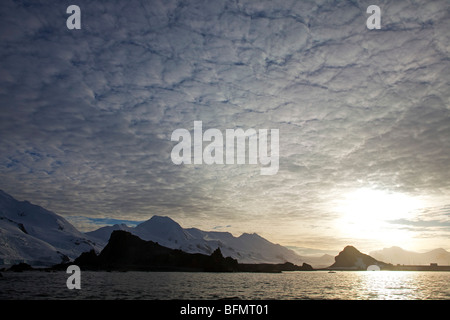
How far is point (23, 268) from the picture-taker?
19562 centimetres
